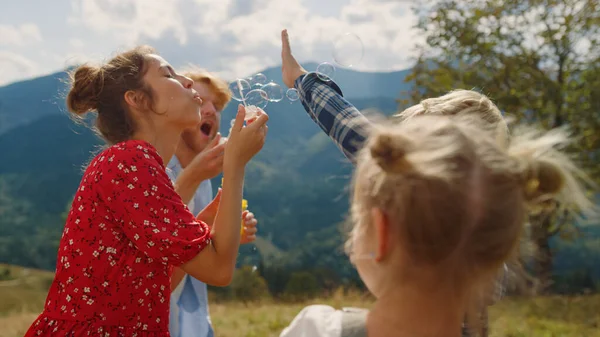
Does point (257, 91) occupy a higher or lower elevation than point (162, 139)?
higher

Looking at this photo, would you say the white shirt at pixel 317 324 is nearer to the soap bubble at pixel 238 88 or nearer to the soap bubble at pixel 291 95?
the soap bubble at pixel 291 95

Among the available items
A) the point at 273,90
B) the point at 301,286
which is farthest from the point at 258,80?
the point at 301,286

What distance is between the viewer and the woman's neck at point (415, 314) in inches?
56.6

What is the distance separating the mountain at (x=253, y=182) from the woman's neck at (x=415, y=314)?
13.2 m

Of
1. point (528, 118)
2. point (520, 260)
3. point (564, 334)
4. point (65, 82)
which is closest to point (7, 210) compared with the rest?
point (528, 118)

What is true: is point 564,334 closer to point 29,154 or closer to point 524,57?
point 524,57

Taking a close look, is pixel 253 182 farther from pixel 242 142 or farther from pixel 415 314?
pixel 415 314

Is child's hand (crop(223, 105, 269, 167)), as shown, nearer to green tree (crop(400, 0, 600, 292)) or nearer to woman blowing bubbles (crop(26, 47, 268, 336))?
woman blowing bubbles (crop(26, 47, 268, 336))

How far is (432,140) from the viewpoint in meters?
1.46

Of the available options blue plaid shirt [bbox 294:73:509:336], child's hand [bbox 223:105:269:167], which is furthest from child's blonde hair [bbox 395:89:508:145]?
child's hand [bbox 223:105:269:167]

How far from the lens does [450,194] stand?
1395 mm

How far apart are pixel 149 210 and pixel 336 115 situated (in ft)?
2.79

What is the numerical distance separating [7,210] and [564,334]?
63.0 ft

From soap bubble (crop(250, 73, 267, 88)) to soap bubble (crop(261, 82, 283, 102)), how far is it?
0.04m
